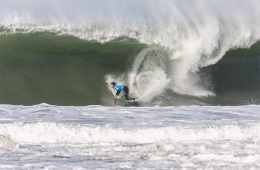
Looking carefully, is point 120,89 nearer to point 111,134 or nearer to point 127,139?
point 111,134

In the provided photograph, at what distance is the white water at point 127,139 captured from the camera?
5277 mm

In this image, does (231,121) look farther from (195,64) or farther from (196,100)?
(195,64)

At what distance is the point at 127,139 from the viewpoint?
22.0 feet

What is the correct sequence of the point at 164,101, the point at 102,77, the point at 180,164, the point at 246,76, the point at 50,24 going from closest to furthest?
1. the point at 180,164
2. the point at 164,101
3. the point at 102,77
4. the point at 246,76
5. the point at 50,24

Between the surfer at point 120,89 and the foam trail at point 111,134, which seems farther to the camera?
the surfer at point 120,89

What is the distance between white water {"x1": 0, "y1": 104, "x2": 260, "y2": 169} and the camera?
528cm

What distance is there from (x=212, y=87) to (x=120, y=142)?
8427mm

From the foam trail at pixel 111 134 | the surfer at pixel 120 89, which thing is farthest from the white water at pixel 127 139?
the surfer at pixel 120 89

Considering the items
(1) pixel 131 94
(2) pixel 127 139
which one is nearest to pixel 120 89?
Answer: (1) pixel 131 94

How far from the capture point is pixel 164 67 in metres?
14.4

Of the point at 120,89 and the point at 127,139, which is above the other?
the point at 120,89

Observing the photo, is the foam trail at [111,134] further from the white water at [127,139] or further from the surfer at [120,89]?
the surfer at [120,89]

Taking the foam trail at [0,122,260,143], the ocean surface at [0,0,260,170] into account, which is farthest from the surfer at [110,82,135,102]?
the foam trail at [0,122,260,143]

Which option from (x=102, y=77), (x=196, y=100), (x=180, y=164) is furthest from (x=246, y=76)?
(x=180, y=164)
